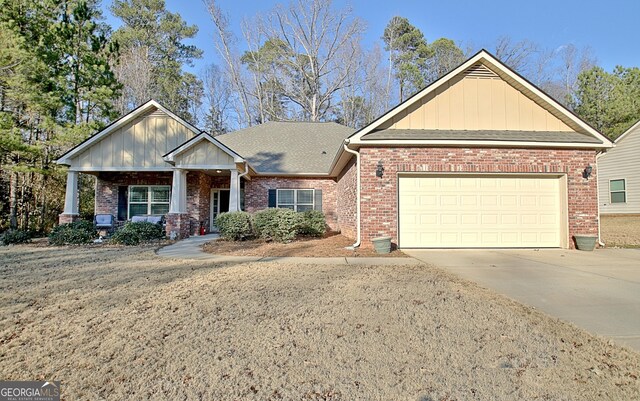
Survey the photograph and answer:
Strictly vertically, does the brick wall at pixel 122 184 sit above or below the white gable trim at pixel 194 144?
below

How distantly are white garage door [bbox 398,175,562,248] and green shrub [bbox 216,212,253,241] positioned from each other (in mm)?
5140

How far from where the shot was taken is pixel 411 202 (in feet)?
31.1

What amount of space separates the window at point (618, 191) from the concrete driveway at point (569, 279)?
39.9 feet

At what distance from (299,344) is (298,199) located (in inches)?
491

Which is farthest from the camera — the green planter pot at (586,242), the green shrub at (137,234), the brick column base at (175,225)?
the brick column base at (175,225)

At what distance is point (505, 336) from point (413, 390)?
1.49 m

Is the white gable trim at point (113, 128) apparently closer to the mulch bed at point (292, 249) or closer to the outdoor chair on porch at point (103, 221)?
the outdoor chair on porch at point (103, 221)

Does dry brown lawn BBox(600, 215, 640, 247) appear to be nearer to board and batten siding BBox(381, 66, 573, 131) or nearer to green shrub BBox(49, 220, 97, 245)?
board and batten siding BBox(381, 66, 573, 131)

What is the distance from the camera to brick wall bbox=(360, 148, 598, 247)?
9.17m

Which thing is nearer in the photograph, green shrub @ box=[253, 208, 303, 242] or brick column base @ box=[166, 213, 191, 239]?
green shrub @ box=[253, 208, 303, 242]

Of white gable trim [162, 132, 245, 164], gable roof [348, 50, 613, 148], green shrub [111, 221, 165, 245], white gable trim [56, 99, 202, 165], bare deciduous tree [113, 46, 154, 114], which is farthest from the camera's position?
bare deciduous tree [113, 46, 154, 114]

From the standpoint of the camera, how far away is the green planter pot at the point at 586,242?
9.04 metres

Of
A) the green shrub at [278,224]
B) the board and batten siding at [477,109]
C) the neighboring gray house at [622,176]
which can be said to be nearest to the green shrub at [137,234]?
the green shrub at [278,224]
